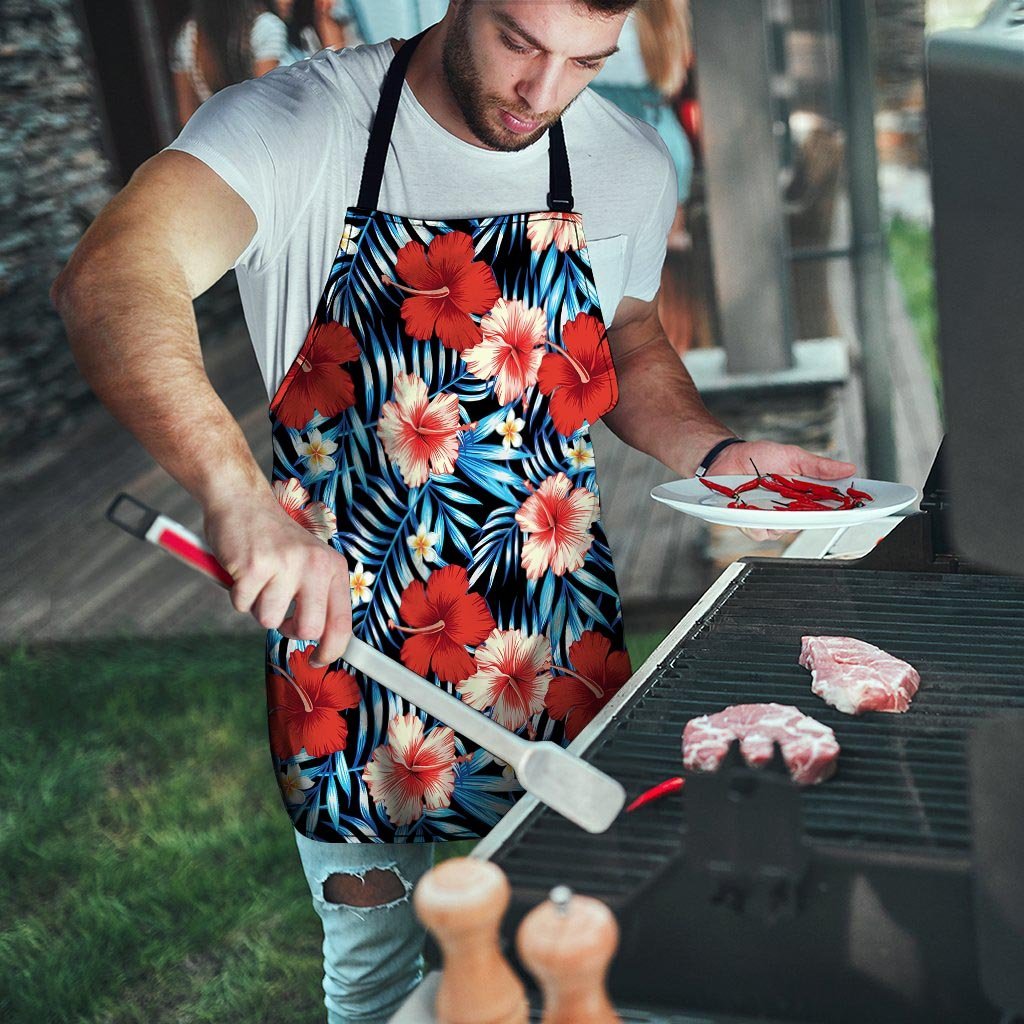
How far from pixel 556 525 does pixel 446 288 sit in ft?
1.16

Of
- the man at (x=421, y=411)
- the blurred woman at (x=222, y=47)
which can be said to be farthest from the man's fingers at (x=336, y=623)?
the blurred woman at (x=222, y=47)

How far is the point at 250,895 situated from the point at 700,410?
1.94 metres

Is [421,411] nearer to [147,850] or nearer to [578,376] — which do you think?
[578,376]

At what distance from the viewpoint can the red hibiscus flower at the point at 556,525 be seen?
68.1 inches

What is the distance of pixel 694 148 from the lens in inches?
167

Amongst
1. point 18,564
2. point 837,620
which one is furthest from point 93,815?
point 837,620

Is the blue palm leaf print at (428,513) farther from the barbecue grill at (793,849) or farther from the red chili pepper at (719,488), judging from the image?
the barbecue grill at (793,849)

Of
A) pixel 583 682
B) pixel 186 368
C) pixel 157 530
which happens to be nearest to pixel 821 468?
pixel 583 682

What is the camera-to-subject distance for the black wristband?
1914mm

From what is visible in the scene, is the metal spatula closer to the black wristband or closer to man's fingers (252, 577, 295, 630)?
man's fingers (252, 577, 295, 630)

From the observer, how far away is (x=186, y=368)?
1.42 meters

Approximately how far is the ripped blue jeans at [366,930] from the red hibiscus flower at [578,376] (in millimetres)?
633

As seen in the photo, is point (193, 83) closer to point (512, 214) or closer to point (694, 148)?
point (694, 148)

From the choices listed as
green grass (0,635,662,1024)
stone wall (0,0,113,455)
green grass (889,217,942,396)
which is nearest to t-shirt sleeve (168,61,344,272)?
green grass (0,635,662,1024)
